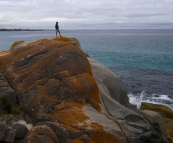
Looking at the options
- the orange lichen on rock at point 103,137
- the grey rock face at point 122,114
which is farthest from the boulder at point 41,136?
the grey rock face at point 122,114

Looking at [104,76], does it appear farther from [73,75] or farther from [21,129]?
[21,129]

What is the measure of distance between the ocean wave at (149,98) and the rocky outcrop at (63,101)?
1598cm

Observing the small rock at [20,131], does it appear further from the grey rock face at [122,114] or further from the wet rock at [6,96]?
the grey rock face at [122,114]

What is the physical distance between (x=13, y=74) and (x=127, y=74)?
32.3 meters

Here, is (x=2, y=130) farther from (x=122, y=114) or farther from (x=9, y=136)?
(x=122, y=114)

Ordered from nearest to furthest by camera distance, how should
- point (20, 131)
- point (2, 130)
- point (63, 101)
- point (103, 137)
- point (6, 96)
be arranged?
point (2, 130), point (20, 131), point (103, 137), point (63, 101), point (6, 96)

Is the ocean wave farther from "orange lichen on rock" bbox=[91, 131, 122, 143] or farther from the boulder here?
the boulder

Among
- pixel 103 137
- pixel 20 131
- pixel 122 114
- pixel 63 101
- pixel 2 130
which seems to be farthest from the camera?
pixel 122 114

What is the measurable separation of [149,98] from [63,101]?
2126 centimetres

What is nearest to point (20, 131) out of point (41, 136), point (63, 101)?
point (41, 136)

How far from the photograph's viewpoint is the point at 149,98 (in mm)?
31016

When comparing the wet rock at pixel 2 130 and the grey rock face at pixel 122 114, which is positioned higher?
the wet rock at pixel 2 130

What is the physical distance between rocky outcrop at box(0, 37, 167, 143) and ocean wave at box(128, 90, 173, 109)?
629 inches

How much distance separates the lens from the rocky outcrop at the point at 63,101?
9750 mm
